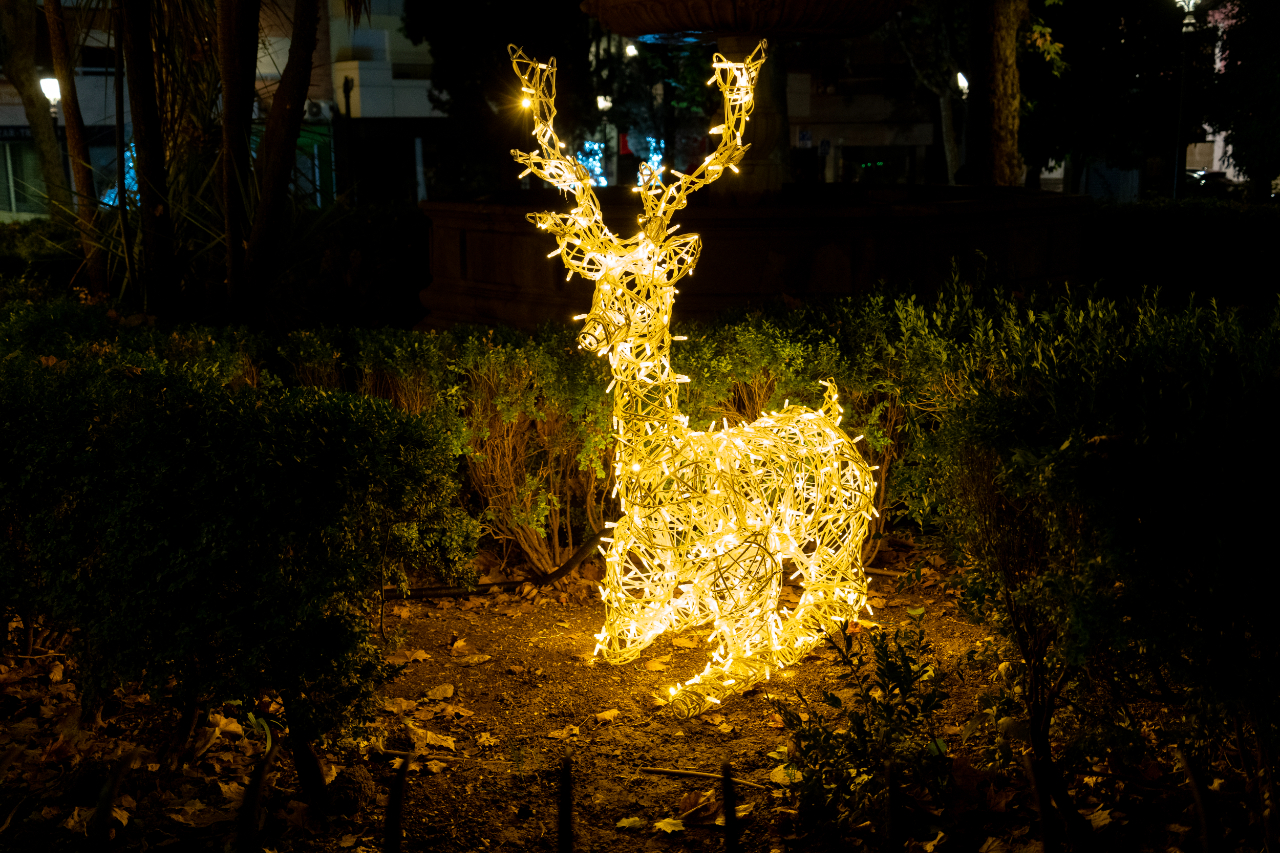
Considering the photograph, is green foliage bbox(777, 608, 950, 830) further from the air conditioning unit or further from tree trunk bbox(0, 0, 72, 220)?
the air conditioning unit

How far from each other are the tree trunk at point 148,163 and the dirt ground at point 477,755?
4.08 meters

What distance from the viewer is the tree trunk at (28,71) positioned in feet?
44.6

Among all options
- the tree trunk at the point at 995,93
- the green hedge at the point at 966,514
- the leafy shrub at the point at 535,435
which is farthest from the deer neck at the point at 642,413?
the tree trunk at the point at 995,93

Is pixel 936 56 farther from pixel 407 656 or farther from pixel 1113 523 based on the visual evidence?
pixel 1113 523

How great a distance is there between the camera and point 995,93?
49.2 feet

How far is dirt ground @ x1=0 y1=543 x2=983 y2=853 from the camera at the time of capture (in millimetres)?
3244

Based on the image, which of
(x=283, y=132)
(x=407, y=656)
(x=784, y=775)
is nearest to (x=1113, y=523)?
(x=784, y=775)

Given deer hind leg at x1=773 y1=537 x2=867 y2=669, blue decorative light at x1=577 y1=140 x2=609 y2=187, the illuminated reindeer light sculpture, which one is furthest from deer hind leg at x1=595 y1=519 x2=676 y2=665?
blue decorative light at x1=577 y1=140 x2=609 y2=187

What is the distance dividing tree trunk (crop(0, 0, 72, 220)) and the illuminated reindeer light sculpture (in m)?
11.6

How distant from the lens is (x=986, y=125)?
49.6 ft

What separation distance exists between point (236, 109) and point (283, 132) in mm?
417

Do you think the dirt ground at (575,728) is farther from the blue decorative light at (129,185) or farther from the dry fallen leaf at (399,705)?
the blue decorative light at (129,185)

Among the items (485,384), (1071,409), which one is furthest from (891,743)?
(485,384)

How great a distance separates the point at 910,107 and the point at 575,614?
41317 millimetres
